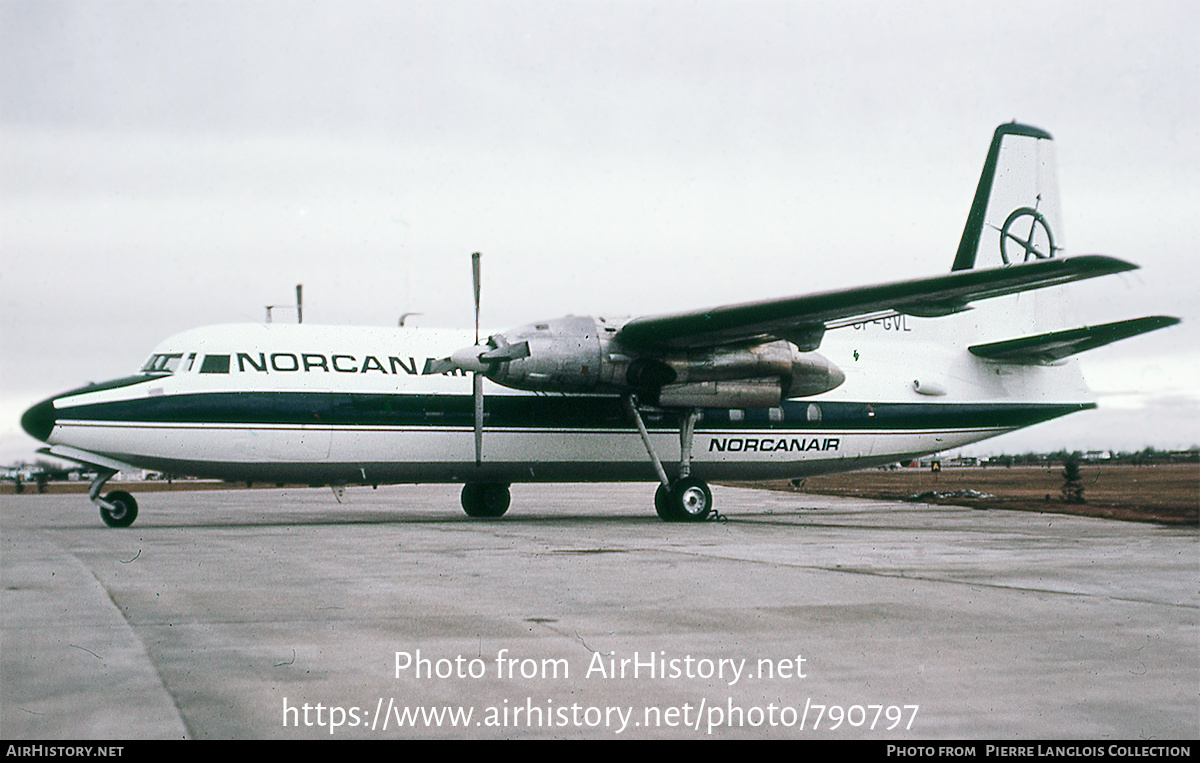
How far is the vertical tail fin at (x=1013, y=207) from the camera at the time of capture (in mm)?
24406

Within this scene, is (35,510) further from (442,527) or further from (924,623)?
(924,623)

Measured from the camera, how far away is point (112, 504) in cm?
1828

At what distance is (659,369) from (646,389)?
49 centimetres

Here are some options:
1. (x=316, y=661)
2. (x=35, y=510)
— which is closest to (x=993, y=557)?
(x=316, y=661)

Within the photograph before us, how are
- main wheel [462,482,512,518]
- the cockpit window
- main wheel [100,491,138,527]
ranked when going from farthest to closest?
main wheel [462,482,512,518] < the cockpit window < main wheel [100,491,138,527]

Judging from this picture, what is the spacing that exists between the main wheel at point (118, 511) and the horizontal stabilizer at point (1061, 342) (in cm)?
1881

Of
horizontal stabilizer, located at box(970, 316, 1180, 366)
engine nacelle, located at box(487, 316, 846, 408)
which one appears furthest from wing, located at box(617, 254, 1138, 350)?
horizontal stabilizer, located at box(970, 316, 1180, 366)

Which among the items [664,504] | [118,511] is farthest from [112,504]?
[664,504]

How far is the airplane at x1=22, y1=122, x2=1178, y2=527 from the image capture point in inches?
712

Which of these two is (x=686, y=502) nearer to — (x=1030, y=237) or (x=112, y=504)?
(x=112, y=504)

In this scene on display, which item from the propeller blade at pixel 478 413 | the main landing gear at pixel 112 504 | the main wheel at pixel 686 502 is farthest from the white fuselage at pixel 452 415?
the main wheel at pixel 686 502

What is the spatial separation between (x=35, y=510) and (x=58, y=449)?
10.6 meters

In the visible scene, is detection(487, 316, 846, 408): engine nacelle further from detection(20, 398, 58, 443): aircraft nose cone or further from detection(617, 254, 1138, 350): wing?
detection(20, 398, 58, 443): aircraft nose cone

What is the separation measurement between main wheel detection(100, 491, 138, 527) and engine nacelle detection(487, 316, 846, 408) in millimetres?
7002
